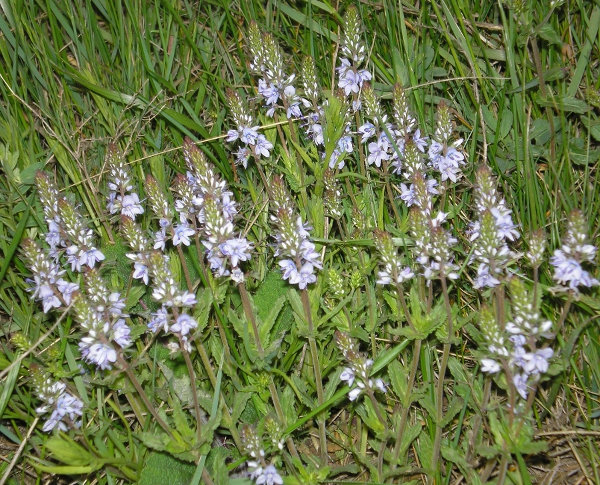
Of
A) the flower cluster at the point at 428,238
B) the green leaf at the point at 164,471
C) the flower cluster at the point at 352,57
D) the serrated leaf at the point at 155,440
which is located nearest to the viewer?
the flower cluster at the point at 428,238

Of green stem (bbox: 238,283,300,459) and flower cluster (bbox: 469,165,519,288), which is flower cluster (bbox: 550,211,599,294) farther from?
green stem (bbox: 238,283,300,459)

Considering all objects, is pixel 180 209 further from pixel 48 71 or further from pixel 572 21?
pixel 572 21

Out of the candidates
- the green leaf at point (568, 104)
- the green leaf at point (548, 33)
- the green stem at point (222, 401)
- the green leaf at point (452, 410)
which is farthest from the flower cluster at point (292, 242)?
the green leaf at point (548, 33)

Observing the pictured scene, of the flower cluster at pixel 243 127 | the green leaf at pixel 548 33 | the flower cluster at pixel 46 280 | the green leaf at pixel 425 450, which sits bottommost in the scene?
the green leaf at pixel 425 450

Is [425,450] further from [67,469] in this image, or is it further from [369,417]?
[67,469]

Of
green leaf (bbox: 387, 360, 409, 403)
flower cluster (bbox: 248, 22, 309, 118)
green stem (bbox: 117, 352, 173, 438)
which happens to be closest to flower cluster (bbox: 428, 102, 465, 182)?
flower cluster (bbox: 248, 22, 309, 118)

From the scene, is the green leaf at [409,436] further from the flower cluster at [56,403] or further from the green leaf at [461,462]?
the flower cluster at [56,403]
